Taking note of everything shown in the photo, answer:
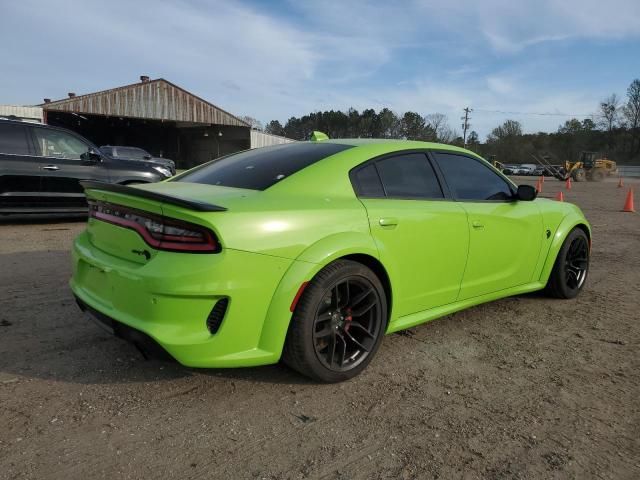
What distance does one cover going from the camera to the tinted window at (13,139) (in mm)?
7585

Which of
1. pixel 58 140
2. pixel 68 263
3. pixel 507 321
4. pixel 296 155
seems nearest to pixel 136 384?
pixel 296 155

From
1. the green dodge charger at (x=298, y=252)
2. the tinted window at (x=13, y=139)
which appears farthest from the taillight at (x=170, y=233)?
the tinted window at (x=13, y=139)

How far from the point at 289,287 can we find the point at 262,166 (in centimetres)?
105

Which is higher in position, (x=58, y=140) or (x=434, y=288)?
(x=58, y=140)

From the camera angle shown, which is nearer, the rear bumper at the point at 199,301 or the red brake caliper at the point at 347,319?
the rear bumper at the point at 199,301

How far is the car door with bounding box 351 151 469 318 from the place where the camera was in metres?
3.03

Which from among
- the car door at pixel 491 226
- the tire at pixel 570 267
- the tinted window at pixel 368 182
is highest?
the tinted window at pixel 368 182

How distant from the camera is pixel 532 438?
2355 millimetres

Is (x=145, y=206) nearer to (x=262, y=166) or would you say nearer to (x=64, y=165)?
(x=262, y=166)

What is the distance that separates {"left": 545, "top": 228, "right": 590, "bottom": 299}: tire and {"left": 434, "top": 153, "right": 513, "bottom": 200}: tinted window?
3.04 ft

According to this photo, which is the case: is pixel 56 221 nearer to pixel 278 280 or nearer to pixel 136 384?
pixel 136 384

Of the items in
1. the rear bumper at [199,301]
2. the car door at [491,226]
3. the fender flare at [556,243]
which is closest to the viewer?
the rear bumper at [199,301]

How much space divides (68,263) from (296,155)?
3.49 meters

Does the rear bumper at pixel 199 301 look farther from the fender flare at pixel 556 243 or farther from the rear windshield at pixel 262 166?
the fender flare at pixel 556 243
